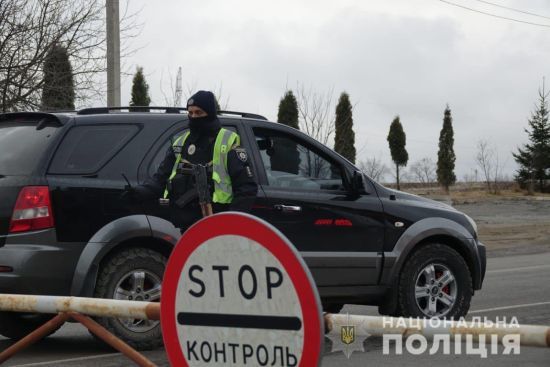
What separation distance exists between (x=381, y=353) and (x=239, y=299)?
4438 millimetres

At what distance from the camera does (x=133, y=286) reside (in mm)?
7324

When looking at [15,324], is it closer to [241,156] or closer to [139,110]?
[139,110]

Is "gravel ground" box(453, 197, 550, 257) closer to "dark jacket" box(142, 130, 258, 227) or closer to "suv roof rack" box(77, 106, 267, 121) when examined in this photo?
"suv roof rack" box(77, 106, 267, 121)

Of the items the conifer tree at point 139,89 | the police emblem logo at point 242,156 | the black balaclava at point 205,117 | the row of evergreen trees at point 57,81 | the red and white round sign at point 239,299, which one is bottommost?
the red and white round sign at point 239,299

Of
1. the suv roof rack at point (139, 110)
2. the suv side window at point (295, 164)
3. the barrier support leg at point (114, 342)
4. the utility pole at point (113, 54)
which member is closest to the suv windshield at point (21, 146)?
the suv roof rack at point (139, 110)

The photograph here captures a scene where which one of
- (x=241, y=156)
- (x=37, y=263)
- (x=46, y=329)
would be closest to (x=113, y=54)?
(x=37, y=263)

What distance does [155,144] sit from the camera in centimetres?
779

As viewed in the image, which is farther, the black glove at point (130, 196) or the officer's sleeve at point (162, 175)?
the black glove at point (130, 196)

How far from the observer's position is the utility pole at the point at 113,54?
1608 centimetres

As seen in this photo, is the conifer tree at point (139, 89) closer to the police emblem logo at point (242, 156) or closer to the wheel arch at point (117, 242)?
the wheel arch at point (117, 242)

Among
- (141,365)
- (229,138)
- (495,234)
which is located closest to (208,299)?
(141,365)

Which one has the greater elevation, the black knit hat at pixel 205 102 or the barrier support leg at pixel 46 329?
the black knit hat at pixel 205 102

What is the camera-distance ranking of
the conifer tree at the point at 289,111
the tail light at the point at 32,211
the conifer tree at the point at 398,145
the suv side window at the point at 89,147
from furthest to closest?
the conifer tree at the point at 398,145
the conifer tree at the point at 289,111
the suv side window at the point at 89,147
the tail light at the point at 32,211

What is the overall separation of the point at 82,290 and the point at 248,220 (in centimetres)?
423
